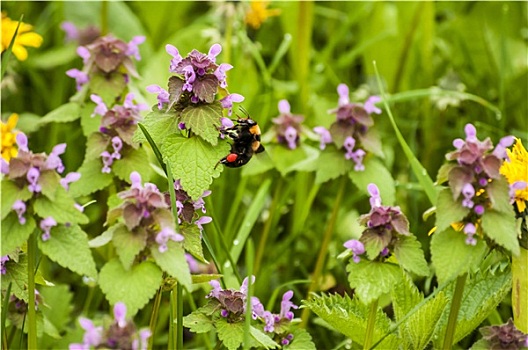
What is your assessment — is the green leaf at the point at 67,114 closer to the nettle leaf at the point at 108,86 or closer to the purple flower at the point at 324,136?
the nettle leaf at the point at 108,86

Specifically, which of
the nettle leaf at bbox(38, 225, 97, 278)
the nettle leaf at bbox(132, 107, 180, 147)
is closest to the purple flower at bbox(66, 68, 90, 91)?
the nettle leaf at bbox(132, 107, 180, 147)

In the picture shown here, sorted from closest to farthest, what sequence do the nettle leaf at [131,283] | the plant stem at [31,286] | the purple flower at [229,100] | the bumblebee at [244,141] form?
the nettle leaf at [131,283] < the plant stem at [31,286] < the purple flower at [229,100] < the bumblebee at [244,141]

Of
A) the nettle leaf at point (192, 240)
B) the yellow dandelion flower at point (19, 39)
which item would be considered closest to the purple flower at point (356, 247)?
the nettle leaf at point (192, 240)

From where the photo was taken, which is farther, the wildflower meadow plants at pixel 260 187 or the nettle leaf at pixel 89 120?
the nettle leaf at pixel 89 120

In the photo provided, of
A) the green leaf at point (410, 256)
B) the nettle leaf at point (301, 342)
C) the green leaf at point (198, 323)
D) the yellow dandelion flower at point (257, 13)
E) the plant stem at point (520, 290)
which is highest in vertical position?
the yellow dandelion flower at point (257, 13)

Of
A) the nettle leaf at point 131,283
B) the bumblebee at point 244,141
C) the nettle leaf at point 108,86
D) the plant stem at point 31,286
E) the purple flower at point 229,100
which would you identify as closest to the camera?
the nettle leaf at point 131,283

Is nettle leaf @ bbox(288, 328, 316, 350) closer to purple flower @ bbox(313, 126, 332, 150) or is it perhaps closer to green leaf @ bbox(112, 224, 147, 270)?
green leaf @ bbox(112, 224, 147, 270)
